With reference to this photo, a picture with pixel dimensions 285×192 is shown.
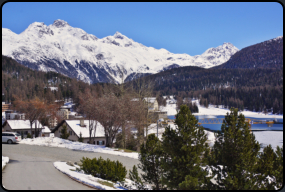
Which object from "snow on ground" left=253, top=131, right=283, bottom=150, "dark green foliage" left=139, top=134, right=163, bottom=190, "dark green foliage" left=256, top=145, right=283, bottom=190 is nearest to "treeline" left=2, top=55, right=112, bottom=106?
"snow on ground" left=253, top=131, right=283, bottom=150

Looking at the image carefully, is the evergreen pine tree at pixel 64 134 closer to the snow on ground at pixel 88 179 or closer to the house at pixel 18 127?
the house at pixel 18 127

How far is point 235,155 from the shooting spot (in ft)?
27.4

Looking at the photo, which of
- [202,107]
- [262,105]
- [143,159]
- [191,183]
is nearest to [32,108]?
[143,159]

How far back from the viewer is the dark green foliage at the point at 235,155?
7941mm

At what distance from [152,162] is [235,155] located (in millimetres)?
3711

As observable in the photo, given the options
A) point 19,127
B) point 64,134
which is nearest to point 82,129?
point 64,134

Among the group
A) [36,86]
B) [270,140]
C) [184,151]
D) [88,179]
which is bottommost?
[270,140]

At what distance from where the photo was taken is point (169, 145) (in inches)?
376

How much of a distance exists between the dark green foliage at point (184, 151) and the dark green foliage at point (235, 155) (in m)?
0.57

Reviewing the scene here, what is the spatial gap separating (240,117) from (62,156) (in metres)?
14.7

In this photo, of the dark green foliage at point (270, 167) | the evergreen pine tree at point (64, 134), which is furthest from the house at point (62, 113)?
the dark green foliage at point (270, 167)

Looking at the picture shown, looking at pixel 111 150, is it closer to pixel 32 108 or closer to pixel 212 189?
pixel 212 189

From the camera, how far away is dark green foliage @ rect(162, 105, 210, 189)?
8.90 m

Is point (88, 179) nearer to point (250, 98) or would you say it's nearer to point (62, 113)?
point (62, 113)
